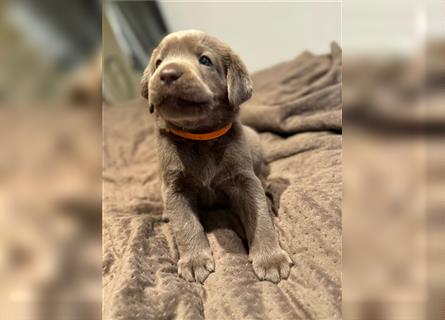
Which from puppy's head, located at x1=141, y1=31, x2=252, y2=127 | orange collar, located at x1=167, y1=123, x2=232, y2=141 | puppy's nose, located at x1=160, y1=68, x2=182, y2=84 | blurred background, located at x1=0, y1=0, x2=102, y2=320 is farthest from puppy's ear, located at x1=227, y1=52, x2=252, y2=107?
blurred background, located at x1=0, y1=0, x2=102, y2=320

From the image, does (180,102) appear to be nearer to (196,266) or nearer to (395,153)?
(196,266)

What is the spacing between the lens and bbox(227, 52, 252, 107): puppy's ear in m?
1.47

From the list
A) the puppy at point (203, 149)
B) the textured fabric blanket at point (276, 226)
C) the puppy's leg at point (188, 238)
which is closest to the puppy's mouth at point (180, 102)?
the puppy at point (203, 149)

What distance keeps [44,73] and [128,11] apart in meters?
2.57

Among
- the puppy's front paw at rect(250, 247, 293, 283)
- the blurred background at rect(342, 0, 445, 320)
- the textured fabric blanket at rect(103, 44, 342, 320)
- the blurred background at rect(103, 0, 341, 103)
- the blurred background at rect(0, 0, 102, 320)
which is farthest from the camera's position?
the blurred background at rect(103, 0, 341, 103)

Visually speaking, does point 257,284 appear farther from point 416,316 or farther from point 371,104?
point 371,104

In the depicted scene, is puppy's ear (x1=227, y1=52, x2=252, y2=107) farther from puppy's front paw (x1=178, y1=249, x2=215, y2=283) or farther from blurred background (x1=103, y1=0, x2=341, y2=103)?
blurred background (x1=103, y1=0, x2=341, y2=103)

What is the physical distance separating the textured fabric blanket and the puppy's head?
44 cm

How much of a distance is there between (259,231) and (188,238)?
247 mm

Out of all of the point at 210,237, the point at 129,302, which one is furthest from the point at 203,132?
the point at 129,302

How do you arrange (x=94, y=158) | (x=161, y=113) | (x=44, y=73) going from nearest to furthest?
(x=44, y=73), (x=94, y=158), (x=161, y=113)

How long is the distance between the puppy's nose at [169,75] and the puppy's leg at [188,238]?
0.42m

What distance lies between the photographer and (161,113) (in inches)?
55.5

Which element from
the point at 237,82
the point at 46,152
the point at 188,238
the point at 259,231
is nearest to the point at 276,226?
the point at 259,231
